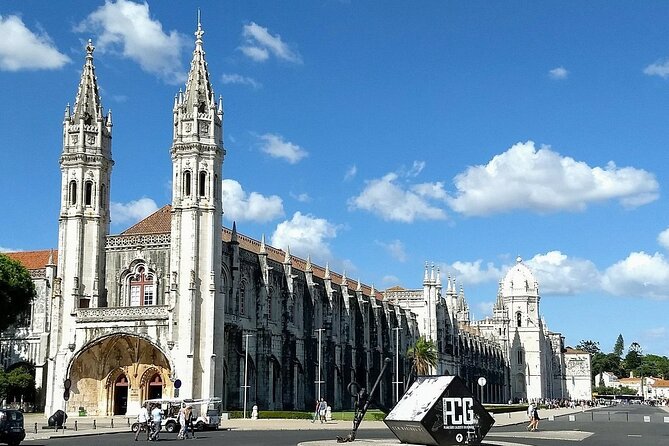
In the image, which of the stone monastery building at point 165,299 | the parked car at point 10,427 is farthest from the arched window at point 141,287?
the parked car at point 10,427

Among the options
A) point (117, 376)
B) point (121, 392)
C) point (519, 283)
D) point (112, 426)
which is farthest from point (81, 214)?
point (519, 283)

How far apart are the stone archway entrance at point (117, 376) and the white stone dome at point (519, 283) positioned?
124818 millimetres

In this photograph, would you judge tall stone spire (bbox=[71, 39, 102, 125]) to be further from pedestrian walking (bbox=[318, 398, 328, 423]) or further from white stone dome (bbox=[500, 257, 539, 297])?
white stone dome (bbox=[500, 257, 539, 297])

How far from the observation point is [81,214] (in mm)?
69812

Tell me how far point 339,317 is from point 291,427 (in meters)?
34.7

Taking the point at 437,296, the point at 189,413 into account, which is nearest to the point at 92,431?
the point at 189,413

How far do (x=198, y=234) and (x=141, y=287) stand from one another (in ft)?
22.2

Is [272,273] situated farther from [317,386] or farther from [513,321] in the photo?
[513,321]

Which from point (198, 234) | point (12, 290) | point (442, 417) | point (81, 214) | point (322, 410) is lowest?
point (322, 410)

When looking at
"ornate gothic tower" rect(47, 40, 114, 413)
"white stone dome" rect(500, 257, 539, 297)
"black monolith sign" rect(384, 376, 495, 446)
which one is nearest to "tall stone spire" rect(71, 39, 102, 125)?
"ornate gothic tower" rect(47, 40, 114, 413)

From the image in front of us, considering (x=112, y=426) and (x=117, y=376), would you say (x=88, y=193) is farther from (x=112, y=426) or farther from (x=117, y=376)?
(x=112, y=426)

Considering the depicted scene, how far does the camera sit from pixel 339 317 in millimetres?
90938

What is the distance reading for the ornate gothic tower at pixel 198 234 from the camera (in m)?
64.6

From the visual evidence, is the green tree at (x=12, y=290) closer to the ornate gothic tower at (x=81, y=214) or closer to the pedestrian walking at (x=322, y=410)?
the ornate gothic tower at (x=81, y=214)
